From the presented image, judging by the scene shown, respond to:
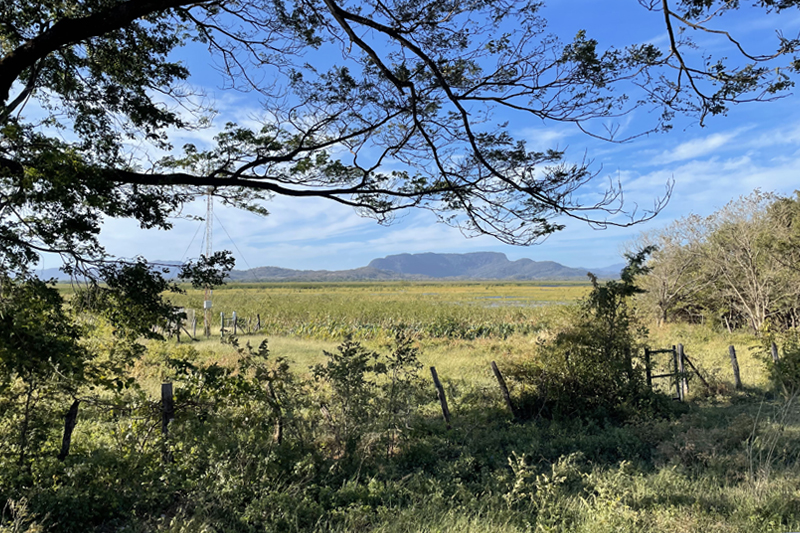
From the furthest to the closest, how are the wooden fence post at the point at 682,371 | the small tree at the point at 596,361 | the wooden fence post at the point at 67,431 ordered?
the wooden fence post at the point at 682,371 < the small tree at the point at 596,361 < the wooden fence post at the point at 67,431

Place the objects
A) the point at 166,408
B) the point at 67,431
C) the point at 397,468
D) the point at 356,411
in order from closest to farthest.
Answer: the point at 67,431 → the point at 166,408 → the point at 397,468 → the point at 356,411

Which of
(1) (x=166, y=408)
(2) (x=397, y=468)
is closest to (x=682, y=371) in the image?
(2) (x=397, y=468)

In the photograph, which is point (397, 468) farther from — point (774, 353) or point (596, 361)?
point (774, 353)

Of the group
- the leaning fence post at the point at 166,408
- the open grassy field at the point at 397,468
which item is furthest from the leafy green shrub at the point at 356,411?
the leaning fence post at the point at 166,408

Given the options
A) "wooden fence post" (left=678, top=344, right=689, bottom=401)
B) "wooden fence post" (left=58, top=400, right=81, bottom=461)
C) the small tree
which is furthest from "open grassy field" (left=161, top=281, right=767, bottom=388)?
"wooden fence post" (left=58, top=400, right=81, bottom=461)

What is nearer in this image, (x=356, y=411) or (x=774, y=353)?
(x=356, y=411)

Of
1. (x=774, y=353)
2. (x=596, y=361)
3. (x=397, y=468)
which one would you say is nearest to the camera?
(x=397, y=468)

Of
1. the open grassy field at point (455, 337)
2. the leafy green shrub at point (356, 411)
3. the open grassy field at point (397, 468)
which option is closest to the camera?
the open grassy field at point (397, 468)

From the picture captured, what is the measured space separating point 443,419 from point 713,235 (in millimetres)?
18822

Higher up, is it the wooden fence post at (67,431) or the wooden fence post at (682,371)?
the wooden fence post at (67,431)

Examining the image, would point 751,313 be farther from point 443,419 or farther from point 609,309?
point 443,419

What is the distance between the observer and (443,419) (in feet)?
26.3

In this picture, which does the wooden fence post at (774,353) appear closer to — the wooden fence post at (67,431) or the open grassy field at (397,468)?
the open grassy field at (397,468)

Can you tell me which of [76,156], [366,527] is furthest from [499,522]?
[76,156]
